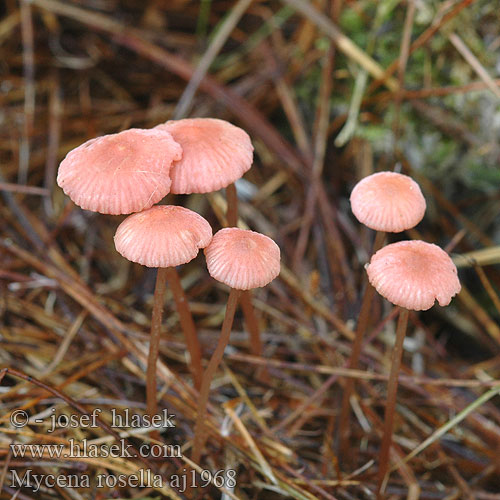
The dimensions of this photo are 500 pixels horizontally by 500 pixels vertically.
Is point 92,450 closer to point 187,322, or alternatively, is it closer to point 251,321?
point 187,322

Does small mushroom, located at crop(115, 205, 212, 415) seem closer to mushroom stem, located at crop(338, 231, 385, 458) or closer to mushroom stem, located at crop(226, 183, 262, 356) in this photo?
mushroom stem, located at crop(226, 183, 262, 356)

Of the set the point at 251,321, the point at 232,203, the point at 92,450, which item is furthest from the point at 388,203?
the point at 92,450

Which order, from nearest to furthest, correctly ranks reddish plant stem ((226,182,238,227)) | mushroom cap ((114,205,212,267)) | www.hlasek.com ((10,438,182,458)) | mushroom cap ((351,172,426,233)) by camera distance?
mushroom cap ((114,205,212,267))
mushroom cap ((351,172,426,233))
www.hlasek.com ((10,438,182,458))
reddish plant stem ((226,182,238,227))

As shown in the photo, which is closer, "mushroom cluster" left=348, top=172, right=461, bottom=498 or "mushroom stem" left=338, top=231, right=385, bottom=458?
"mushroom cluster" left=348, top=172, right=461, bottom=498

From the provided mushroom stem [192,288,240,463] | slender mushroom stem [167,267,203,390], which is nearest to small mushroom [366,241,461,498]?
mushroom stem [192,288,240,463]

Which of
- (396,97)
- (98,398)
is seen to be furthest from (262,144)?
(98,398)

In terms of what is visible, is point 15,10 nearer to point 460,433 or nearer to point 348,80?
point 348,80
